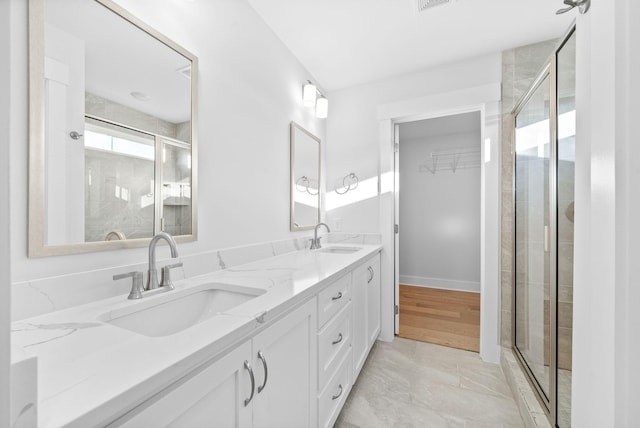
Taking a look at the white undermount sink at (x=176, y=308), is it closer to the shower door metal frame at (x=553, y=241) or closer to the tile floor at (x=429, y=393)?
the tile floor at (x=429, y=393)

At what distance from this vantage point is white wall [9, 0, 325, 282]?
761 mm

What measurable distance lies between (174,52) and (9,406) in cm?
132

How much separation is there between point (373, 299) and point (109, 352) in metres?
1.90

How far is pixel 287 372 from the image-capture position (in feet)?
3.12

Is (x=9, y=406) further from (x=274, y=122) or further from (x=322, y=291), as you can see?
(x=274, y=122)

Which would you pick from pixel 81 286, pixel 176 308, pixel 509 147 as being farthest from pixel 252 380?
pixel 509 147

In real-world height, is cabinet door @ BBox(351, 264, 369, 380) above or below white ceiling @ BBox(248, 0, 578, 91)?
below

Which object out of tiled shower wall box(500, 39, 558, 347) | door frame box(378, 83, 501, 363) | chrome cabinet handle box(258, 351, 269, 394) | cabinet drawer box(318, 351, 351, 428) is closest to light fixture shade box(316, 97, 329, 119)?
door frame box(378, 83, 501, 363)

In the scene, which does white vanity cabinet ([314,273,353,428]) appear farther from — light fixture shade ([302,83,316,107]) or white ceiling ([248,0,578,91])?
white ceiling ([248,0,578,91])

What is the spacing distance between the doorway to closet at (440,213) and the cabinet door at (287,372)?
8.11 ft

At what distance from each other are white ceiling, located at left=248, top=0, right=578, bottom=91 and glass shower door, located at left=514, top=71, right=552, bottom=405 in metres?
0.57

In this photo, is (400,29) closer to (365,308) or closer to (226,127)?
(226,127)

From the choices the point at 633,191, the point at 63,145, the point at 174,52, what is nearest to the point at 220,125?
the point at 174,52

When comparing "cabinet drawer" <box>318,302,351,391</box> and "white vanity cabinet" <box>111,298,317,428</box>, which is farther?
"cabinet drawer" <box>318,302,351,391</box>
